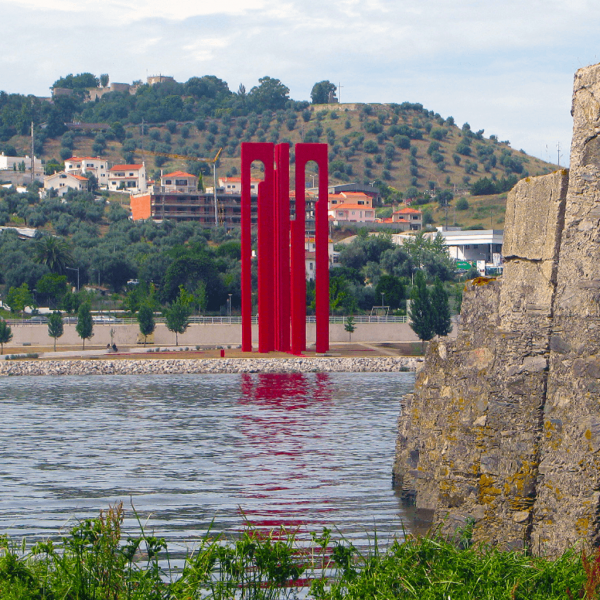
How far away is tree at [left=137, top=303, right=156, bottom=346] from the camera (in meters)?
68.5

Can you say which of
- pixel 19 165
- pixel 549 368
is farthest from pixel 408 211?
pixel 549 368

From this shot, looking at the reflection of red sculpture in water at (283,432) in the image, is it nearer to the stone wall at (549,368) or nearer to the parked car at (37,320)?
the stone wall at (549,368)

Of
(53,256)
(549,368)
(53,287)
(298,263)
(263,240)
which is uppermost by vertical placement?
(53,256)

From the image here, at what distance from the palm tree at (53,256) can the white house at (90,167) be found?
90.7 m

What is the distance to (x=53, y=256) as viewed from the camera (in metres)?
91.7

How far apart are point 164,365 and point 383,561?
167ft

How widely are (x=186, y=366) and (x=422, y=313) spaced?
17.4 m

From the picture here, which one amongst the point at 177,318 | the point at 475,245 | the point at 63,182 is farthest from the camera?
the point at 63,182

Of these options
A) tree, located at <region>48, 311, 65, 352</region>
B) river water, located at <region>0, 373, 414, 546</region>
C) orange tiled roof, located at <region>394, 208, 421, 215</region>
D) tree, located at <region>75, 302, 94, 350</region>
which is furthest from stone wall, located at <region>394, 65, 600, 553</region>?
orange tiled roof, located at <region>394, 208, 421, 215</region>

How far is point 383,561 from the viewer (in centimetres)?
862

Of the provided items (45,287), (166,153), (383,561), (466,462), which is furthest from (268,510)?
(166,153)

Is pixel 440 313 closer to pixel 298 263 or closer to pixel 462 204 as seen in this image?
pixel 298 263

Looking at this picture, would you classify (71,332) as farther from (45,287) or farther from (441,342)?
(441,342)

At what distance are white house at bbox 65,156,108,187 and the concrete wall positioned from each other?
115 m
